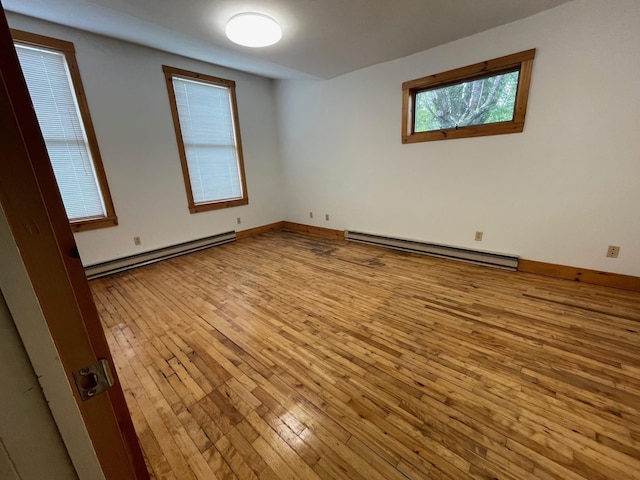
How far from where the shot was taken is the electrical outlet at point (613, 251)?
2455 millimetres

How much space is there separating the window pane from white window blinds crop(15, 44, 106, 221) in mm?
4074

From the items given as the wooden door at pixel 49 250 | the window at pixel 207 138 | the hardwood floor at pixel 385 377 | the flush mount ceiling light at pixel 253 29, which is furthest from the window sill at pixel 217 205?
the wooden door at pixel 49 250

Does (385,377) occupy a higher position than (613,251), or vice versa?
(613,251)

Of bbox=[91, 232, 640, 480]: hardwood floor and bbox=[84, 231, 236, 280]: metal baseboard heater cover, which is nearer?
bbox=[91, 232, 640, 480]: hardwood floor

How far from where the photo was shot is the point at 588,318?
2107mm

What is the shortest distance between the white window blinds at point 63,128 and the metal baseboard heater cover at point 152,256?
643 millimetres

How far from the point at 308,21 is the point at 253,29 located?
1.68 feet

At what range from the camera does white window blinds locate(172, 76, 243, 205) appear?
3947 mm

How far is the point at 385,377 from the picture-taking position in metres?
1.63

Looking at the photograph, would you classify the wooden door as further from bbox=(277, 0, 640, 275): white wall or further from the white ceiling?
bbox=(277, 0, 640, 275): white wall

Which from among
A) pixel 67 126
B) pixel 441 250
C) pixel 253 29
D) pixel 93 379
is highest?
pixel 253 29

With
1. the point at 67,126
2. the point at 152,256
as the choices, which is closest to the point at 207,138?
the point at 67,126

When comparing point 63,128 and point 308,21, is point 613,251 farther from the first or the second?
point 63,128

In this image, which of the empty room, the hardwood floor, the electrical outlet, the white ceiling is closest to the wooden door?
the empty room
